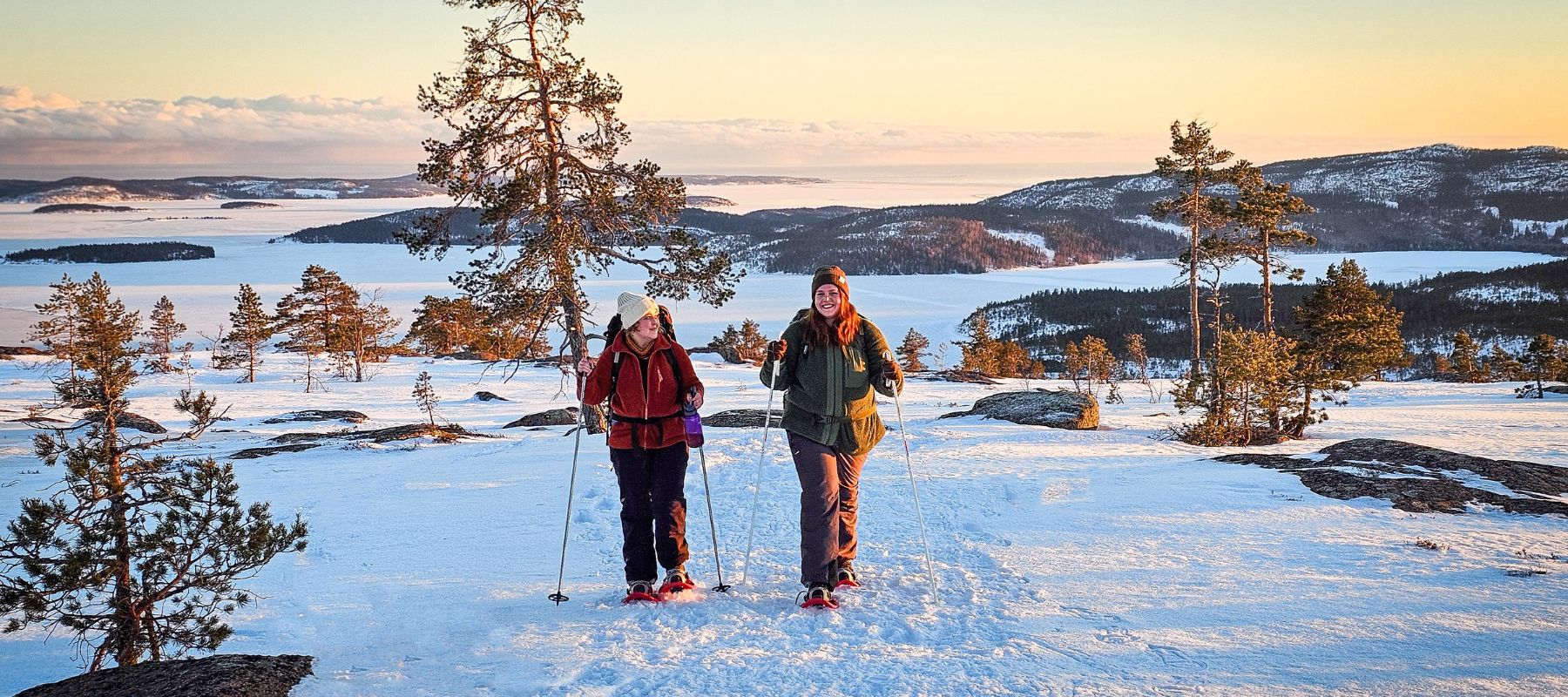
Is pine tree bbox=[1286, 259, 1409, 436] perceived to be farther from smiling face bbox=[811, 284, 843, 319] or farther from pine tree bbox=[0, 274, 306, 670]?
pine tree bbox=[0, 274, 306, 670]

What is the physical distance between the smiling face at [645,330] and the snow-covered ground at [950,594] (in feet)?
5.52

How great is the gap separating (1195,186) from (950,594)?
24.5 metres

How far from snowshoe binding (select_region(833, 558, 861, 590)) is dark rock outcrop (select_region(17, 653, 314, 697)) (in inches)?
121

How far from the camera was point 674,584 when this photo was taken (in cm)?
544

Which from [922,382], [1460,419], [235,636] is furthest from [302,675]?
[922,382]

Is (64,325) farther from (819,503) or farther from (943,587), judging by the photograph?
(943,587)

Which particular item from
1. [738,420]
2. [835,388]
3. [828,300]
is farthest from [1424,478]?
[738,420]

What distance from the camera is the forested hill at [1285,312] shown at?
95938mm

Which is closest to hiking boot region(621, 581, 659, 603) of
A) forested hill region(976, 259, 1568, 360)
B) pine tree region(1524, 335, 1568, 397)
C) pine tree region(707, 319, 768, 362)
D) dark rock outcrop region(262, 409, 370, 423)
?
dark rock outcrop region(262, 409, 370, 423)

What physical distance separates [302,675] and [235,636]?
1.15m

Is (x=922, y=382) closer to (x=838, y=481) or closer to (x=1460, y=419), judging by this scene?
(x=1460, y=419)

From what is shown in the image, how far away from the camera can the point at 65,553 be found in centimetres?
422

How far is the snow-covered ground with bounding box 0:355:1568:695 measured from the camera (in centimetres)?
415

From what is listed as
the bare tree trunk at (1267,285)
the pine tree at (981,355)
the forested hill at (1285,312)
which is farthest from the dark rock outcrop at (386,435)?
the forested hill at (1285,312)
